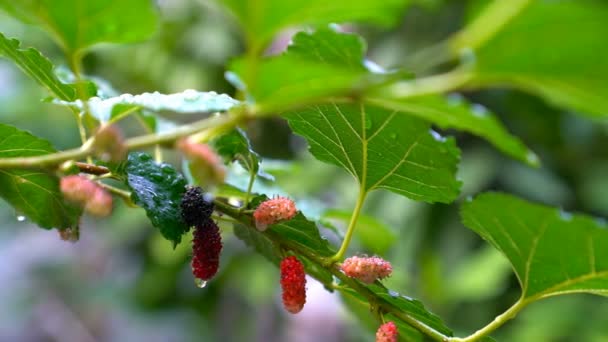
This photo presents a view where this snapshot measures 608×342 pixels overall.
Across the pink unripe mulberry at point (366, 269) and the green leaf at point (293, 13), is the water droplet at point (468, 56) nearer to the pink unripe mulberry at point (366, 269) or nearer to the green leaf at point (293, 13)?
the green leaf at point (293, 13)

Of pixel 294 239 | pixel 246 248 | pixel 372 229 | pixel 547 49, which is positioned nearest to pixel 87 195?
pixel 294 239

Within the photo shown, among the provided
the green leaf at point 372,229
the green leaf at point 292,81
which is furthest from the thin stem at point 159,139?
the green leaf at point 372,229

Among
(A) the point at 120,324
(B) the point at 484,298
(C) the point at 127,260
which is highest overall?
(B) the point at 484,298

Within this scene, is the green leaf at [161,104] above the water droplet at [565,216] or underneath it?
underneath

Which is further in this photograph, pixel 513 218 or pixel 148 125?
pixel 148 125

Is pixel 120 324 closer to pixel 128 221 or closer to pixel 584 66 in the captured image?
pixel 128 221

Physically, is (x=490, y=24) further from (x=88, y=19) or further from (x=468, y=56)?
(x=88, y=19)

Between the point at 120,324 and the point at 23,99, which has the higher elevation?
the point at 23,99

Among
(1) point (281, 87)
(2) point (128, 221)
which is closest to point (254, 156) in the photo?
(1) point (281, 87)
